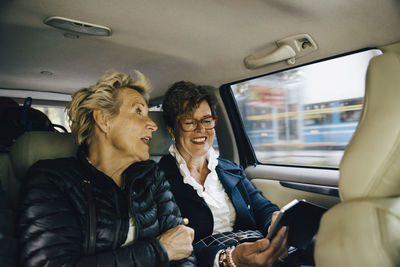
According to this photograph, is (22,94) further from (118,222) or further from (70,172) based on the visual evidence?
(118,222)

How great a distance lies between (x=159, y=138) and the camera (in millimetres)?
2262

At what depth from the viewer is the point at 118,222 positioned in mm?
1366

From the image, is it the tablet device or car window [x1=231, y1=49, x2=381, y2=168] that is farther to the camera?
car window [x1=231, y1=49, x2=381, y2=168]

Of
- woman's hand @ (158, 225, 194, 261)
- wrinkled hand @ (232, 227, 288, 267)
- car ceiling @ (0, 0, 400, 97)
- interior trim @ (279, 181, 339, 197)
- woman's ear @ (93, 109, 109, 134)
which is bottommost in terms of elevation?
wrinkled hand @ (232, 227, 288, 267)

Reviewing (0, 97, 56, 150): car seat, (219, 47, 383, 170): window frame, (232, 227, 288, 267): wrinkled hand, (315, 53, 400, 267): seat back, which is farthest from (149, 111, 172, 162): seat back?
(315, 53, 400, 267): seat back

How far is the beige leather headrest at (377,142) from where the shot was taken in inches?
32.5

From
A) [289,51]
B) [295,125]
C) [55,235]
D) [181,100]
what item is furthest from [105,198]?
[295,125]

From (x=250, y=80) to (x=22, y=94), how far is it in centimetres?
231

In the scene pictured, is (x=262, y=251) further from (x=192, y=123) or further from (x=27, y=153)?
(x=27, y=153)

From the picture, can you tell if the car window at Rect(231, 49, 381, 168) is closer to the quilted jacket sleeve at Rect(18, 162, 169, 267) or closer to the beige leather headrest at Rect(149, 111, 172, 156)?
the beige leather headrest at Rect(149, 111, 172, 156)

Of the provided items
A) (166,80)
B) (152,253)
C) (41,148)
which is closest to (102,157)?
(41,148)

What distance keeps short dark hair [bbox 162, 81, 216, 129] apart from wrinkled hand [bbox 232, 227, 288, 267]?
3.31 feet

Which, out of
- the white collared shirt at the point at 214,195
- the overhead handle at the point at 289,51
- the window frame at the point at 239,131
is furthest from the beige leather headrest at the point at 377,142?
the window frame at the point at 239,131

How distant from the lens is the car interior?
0.84m
